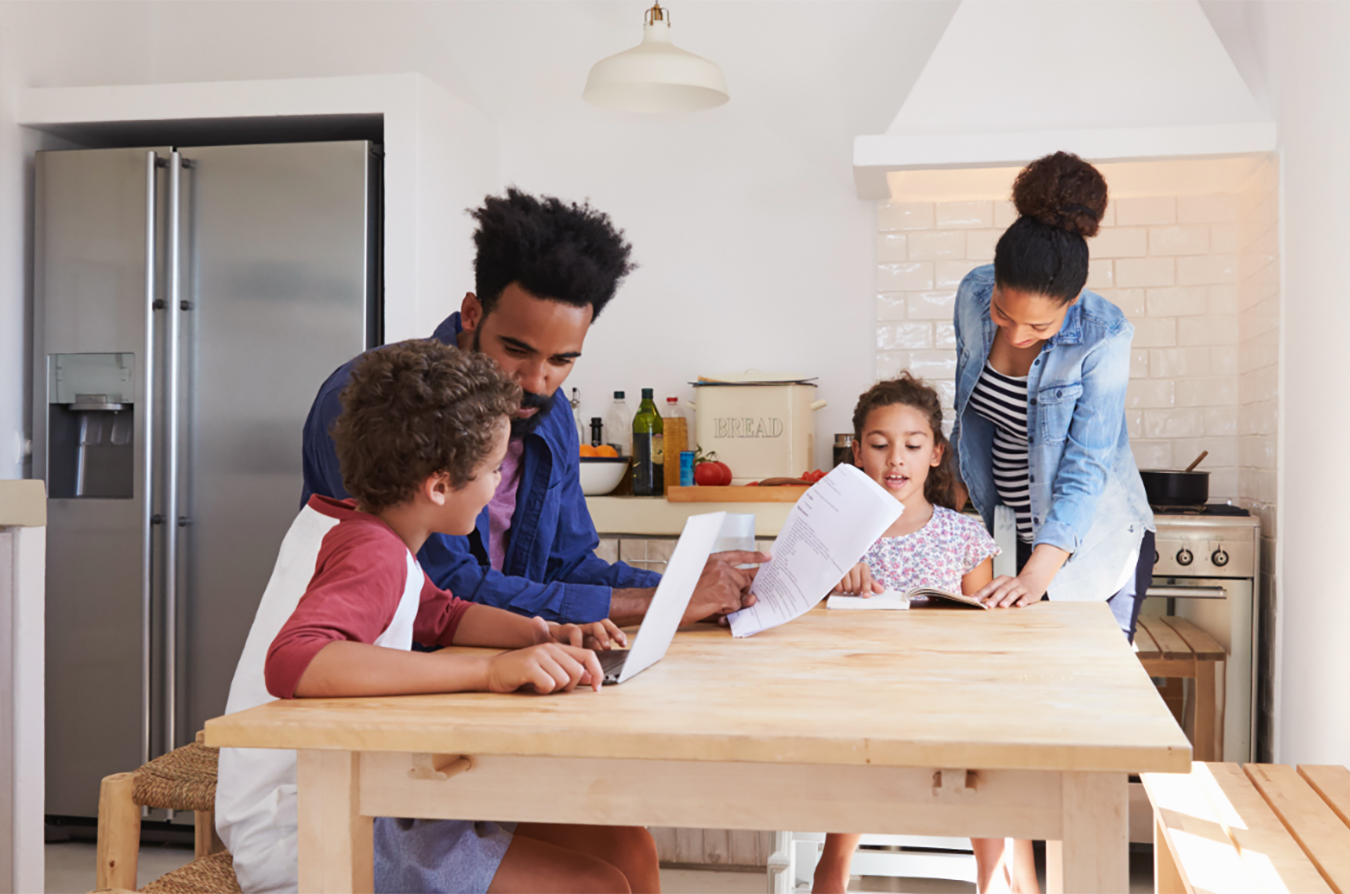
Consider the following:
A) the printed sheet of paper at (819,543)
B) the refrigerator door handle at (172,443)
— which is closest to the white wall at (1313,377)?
the printed sheet of paper at (819,543)

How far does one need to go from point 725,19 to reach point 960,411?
1934mm

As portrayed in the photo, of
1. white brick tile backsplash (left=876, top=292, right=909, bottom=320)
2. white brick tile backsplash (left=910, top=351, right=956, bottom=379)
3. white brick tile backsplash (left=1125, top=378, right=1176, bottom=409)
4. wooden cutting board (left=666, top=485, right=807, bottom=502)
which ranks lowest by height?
wooden cutting board (left=666, top=485, right=807, bottom=502)

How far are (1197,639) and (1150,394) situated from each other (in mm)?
837

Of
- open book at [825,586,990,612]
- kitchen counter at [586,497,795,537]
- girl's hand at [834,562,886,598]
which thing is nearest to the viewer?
open book at [825,586,990,612]

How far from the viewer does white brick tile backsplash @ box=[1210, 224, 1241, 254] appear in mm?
3393

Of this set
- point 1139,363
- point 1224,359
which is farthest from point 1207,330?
point 1139,363

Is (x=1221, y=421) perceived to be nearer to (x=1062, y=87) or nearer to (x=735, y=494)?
(x=1062, y=87)

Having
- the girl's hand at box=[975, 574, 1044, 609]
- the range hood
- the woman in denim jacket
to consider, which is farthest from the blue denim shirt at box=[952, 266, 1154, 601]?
the range hood

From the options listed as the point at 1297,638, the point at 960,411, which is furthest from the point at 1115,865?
the point at 1297,638

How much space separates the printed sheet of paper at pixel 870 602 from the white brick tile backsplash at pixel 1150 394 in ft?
6.84

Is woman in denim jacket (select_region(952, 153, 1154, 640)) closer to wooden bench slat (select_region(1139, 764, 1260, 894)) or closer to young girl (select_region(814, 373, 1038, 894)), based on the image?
young girl (select_region(814, 373, 1038, 894))

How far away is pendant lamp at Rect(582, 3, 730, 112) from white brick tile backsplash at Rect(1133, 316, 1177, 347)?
149 centimetres

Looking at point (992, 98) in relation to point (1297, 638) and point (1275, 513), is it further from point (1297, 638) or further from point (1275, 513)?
point (1297, 638)

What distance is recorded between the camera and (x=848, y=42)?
3604mm
